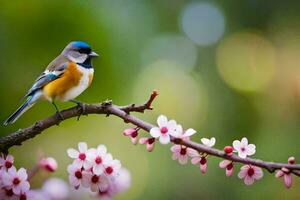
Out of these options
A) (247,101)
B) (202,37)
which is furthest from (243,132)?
(202,37)

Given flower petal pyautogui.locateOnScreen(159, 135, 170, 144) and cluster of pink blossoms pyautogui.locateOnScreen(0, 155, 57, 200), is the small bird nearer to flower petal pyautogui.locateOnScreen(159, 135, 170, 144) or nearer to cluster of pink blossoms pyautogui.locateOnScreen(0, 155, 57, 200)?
cluster of pink blossoms pyautogui.locateOnScreen(0, 155, 57, 200)

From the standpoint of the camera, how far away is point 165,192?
4.34 metres

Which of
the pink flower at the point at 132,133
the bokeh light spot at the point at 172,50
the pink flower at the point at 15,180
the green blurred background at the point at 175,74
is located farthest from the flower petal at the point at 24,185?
the bokeh light spot at the point at 172,50

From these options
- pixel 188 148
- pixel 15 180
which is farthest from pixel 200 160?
pixel 15 180

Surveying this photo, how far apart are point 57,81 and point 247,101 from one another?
390 centimetres

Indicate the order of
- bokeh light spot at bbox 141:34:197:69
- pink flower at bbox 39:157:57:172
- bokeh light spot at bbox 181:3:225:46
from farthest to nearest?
1. bokeh light spot at bbox 181:3:225:46
2. bokeh light spot at bbox 141:34:197:69
3. pink flower at bbox 39:157:57:172

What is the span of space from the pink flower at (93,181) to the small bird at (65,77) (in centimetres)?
21

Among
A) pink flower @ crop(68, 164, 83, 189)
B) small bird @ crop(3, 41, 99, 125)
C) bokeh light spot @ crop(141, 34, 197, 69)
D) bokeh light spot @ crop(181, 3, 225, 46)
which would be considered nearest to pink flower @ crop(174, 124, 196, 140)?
pink flower @ crop(68, 164, 83, 189)

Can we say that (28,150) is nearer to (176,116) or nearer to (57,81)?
(57,81)

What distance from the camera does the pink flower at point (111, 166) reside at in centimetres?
111

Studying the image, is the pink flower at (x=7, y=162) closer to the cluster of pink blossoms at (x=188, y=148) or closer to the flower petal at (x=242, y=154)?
the cluster of pink blossoms at (x=188, y=148)

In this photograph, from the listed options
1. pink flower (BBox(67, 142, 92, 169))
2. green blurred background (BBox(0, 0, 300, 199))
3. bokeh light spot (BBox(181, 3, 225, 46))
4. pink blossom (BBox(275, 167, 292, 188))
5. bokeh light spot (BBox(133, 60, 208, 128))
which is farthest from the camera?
bokeh light spot (BBox(181, 3, 225, 46))

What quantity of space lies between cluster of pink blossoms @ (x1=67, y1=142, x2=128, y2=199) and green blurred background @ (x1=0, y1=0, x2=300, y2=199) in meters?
0.62

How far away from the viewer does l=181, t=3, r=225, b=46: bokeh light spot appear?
6.28 m
